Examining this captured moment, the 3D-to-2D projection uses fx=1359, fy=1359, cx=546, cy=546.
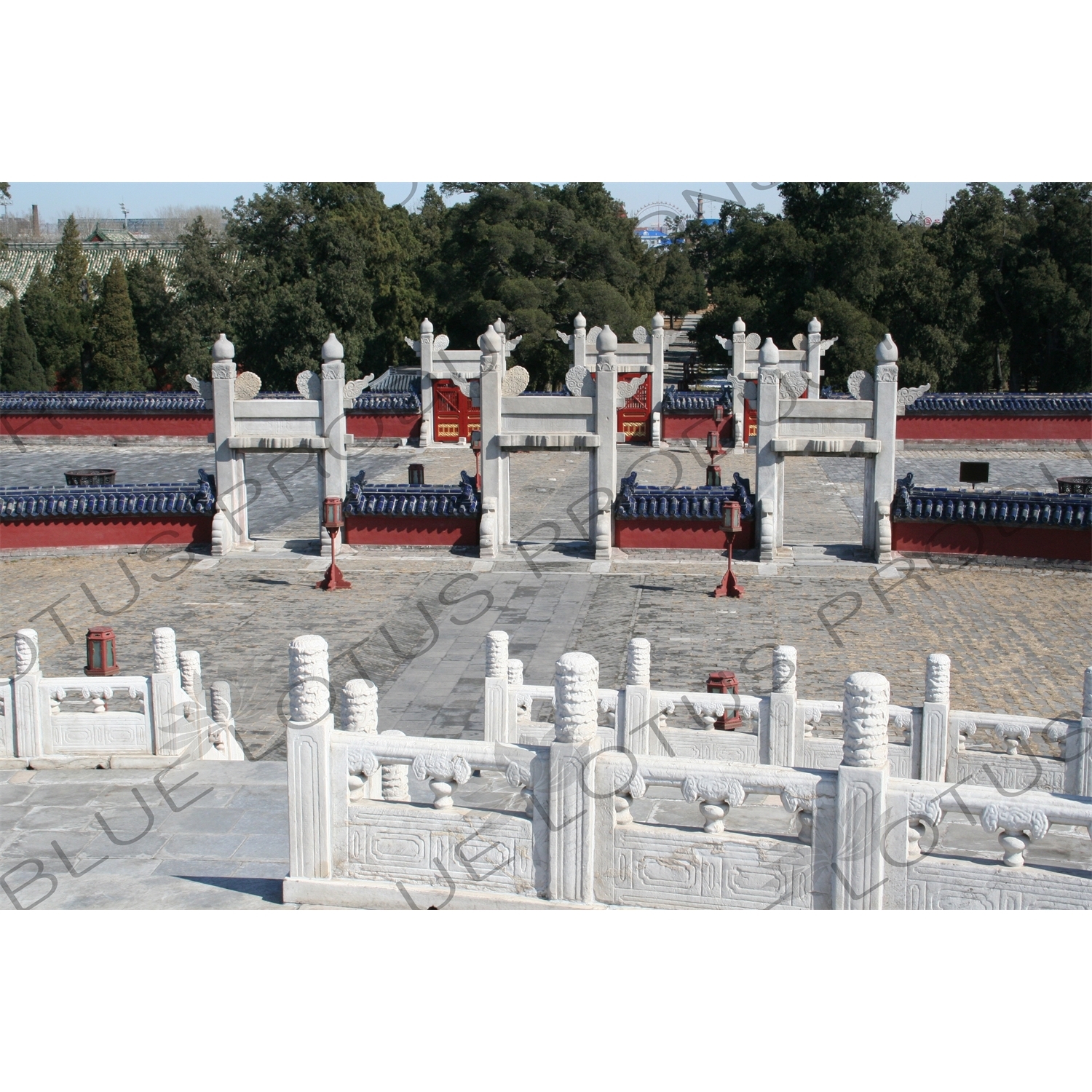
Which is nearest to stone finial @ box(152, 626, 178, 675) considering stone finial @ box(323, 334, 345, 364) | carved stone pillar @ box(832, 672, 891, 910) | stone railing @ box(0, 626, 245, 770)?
stone railing @ box(0, 626, 245, 770)

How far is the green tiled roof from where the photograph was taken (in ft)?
155

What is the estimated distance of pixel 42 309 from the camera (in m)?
33.2

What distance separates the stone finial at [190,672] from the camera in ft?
30.1

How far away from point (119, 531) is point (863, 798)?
1382 centimetres

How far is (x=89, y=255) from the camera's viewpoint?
164 ft

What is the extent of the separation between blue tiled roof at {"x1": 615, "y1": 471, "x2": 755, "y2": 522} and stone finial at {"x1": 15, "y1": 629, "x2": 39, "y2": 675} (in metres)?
9.28

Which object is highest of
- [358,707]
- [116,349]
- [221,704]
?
[116,349]

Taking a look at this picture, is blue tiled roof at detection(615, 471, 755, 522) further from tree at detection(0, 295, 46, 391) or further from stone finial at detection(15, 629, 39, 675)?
tree at detection(0, 295, 46, 391)

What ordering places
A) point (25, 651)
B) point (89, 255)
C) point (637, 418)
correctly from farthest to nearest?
1. point (89, 255)
2. point (637, 418)
3. point (25, 651)

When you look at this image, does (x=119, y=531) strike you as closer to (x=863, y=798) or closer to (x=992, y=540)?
(x=992, y=540)

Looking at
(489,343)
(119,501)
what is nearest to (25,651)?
(119,501)

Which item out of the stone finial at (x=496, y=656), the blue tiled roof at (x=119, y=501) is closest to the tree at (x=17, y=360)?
the blue tiled roof at (x=119, y=501)

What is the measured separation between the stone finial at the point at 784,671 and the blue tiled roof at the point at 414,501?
9.20m

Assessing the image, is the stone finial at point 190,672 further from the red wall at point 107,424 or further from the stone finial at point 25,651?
the red wall at point 107,424
